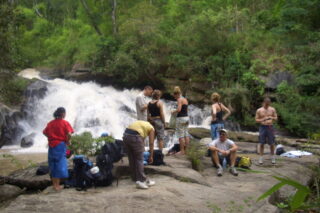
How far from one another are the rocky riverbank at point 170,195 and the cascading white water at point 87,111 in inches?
363

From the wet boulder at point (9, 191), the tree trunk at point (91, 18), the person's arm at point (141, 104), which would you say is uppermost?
the tree trunk at point (91, 18)

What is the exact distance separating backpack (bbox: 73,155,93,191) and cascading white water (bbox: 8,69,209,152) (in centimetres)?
940

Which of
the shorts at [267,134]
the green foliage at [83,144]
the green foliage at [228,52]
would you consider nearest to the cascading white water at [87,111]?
the green foliage at [228,52]

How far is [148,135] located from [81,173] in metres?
1.39

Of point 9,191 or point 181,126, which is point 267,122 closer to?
point 181,126

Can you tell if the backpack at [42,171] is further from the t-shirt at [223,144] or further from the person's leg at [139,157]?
the t-shirt at [223,144]

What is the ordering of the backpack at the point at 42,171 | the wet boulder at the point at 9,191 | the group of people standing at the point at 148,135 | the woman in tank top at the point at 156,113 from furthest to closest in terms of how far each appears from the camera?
the woman in tank top at the point at 156,113 → the backpack at the point at 42,171 → the wet boulder at the point at 9,191 → the group of people standing at the point at 148,135

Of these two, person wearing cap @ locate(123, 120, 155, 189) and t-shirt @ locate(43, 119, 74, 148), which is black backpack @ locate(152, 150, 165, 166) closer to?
person wearing cap @ locate(123, 120, 155, 189)

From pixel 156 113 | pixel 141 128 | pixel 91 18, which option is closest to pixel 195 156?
pixel 156 113

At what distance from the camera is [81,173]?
5.86 meters

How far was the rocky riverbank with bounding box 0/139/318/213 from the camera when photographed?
4633mm

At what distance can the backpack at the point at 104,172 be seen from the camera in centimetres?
588

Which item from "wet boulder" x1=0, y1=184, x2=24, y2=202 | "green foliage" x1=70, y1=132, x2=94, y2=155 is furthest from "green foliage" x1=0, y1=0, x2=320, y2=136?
"wet boulder" x1=0, y1=184, x2=24, y2=202

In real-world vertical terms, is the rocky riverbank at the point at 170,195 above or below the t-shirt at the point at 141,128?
below
